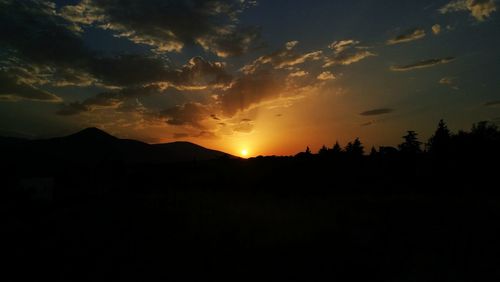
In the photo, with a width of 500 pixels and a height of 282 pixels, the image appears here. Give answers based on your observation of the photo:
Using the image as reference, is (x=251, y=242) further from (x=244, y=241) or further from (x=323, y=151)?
(x=323, y=151)

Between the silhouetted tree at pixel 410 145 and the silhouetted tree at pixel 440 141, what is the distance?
2.17 metres

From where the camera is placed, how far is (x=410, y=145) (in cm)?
5916

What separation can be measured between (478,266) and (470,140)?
1985 inches

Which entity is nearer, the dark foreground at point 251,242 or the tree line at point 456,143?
the dark foreground at point 251,242

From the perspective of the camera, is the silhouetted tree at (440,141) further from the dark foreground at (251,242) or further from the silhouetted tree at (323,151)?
the dark foreground at (251,242)

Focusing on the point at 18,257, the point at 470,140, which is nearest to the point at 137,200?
the point at 18,257

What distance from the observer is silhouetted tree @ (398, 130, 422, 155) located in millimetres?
57856

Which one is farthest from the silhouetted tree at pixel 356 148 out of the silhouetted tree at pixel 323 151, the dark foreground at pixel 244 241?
the dark foreground at pixel 244 241

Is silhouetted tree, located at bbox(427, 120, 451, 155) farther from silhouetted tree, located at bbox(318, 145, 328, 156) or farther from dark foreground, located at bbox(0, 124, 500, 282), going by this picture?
dark foreground, located at bbox(0, 124, 500, 282)

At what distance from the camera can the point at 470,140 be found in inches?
2000

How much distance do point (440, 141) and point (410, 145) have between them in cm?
573

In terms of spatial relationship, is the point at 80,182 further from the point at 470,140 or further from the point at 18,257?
the point at 470,140

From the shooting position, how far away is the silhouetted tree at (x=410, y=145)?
5786 cm

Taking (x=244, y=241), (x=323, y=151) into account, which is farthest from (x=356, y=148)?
(x=244, y=241)
